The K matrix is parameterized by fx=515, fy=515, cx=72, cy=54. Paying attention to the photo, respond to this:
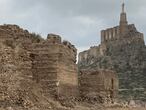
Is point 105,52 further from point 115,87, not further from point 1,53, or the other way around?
point 1,53

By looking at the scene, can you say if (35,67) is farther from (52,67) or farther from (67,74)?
(67,74)

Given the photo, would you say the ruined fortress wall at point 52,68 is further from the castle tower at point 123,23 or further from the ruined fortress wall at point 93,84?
the castle tower at point 123,23

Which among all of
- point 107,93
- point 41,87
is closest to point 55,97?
point 41,87

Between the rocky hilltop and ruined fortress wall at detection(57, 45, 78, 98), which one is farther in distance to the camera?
the rocky hilltop

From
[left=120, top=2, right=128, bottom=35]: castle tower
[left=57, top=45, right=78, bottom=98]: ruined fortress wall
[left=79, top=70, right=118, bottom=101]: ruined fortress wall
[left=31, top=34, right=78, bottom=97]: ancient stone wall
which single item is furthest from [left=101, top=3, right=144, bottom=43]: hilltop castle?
[left=31, top=34, right=78, bottom=97]: ancient stone wall

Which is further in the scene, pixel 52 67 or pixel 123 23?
pixel 123 23

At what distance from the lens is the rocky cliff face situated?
68956 millimetres

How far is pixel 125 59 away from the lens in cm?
7612

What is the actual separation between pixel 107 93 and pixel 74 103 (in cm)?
351

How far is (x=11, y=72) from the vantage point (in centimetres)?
1998

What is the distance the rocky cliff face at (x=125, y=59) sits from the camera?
6896 centimetres

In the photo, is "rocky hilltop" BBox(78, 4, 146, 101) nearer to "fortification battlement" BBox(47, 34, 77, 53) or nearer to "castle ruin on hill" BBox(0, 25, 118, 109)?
"fortification battlement" BBox(47, 34, 77, 53)

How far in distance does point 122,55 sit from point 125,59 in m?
1.75

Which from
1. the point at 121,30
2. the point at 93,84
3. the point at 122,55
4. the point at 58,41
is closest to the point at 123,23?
the point at 121,30
